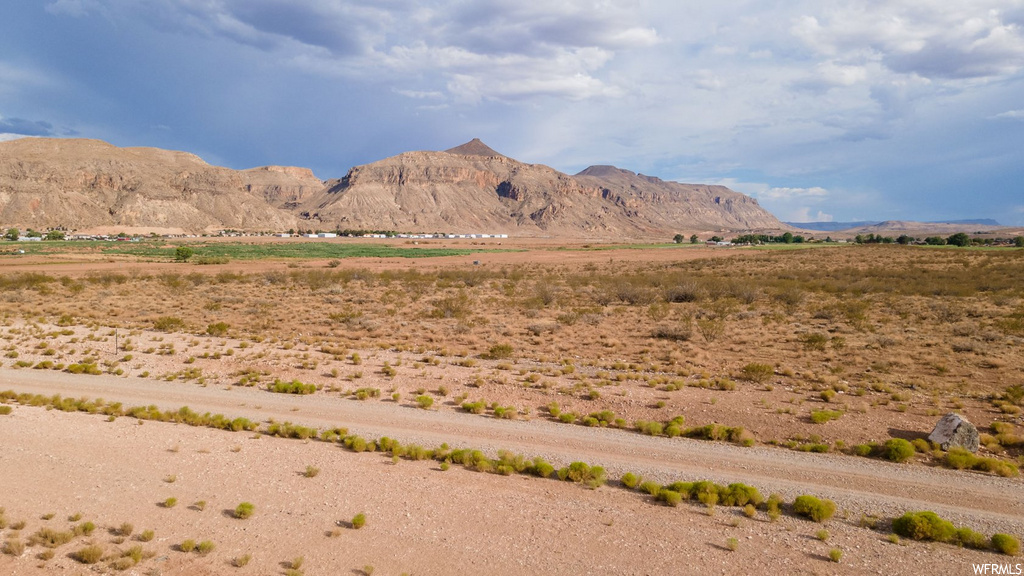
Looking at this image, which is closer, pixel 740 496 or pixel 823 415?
pixel 740 496

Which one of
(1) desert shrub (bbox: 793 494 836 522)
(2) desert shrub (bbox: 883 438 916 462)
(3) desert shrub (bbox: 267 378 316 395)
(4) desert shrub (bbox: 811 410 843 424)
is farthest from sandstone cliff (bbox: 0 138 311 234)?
(2) desert shrub (bbox: 883 438 916 462)

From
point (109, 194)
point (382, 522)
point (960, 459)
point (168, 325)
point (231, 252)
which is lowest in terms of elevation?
point (382, 522)

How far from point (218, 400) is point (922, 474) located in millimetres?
15553

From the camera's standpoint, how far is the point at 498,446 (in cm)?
1054

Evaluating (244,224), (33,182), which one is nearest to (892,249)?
(244,224)

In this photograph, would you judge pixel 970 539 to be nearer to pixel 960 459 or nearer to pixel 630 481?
pixel 960 459

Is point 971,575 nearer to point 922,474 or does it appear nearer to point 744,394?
point 922,474

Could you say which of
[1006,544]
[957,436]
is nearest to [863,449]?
[957,436]

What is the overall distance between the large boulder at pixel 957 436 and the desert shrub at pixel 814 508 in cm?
425

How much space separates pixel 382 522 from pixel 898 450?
31.5 feet

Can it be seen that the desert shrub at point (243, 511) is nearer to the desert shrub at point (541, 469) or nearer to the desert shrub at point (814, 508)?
the desert shrub at point (541, 469)

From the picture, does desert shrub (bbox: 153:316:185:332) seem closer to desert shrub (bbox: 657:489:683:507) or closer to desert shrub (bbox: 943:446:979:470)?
desert shrub (bbox: 657:489:683:507)

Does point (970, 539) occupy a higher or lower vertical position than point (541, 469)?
higher

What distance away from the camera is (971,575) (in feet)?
21.1
